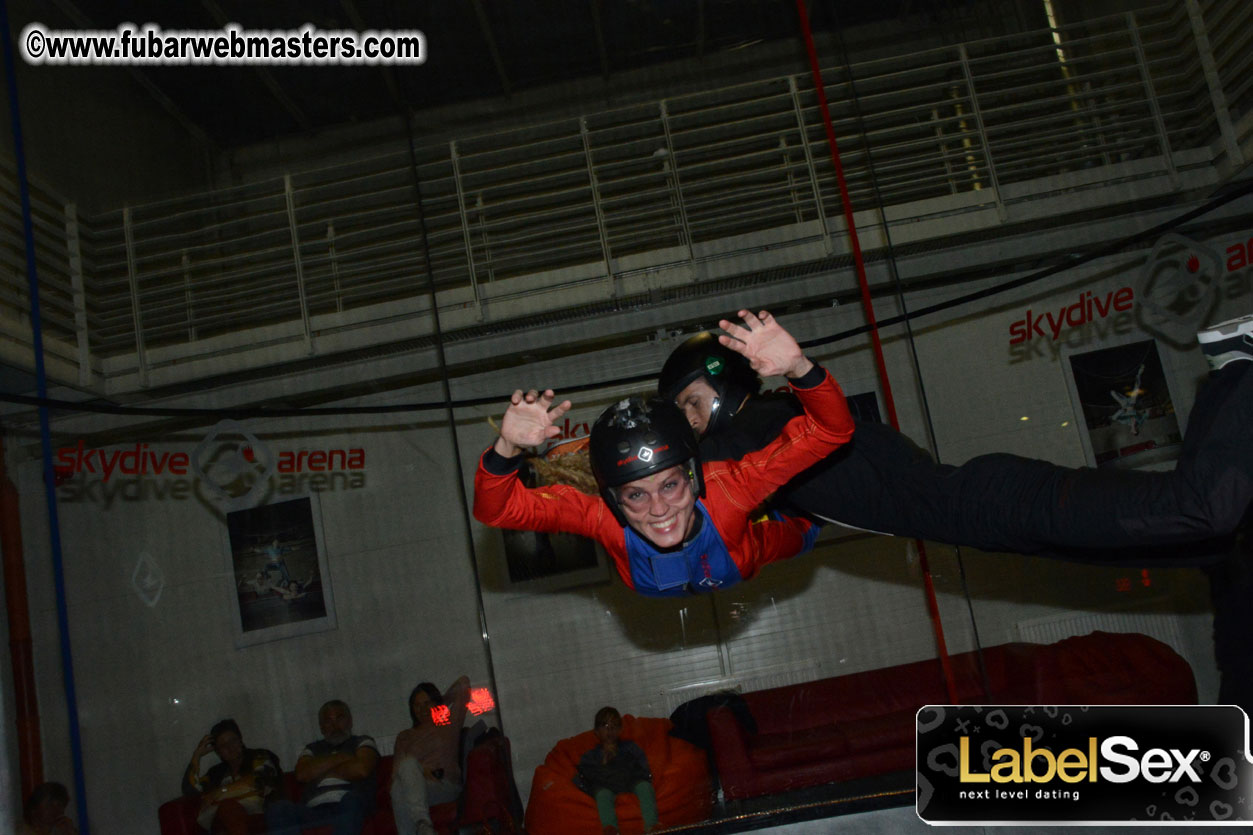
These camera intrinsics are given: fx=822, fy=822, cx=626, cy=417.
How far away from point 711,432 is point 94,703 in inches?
127

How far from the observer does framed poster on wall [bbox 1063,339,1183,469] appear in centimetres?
401

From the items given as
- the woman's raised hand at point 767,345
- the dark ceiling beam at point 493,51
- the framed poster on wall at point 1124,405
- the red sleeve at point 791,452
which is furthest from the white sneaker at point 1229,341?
the dark ceiling beam at point 493,51

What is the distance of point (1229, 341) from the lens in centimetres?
222

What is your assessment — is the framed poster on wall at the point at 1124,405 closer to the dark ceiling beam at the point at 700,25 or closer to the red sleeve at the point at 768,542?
the red sleeve at the point at 768,542

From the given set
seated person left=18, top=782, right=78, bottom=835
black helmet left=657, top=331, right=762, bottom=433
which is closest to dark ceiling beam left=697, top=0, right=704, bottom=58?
black helmet left=657, top=331, right=762, bottom=433

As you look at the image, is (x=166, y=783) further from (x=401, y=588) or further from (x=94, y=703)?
(x=401, y=588)

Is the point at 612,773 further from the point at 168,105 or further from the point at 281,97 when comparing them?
the point at 168,105

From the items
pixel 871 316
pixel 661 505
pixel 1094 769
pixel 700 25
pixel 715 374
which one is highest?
pixel 700 25

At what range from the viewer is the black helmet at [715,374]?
2.83 metres

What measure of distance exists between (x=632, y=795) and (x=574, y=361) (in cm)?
198

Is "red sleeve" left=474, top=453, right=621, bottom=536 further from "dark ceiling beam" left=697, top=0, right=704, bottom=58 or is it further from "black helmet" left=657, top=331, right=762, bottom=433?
"dark ceiling beam" left=697, top=0, right=704, bottom=58

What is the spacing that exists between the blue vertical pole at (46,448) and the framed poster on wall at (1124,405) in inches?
195

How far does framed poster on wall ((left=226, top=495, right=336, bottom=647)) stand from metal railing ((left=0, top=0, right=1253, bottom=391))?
91 cm

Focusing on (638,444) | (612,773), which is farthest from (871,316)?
(612,773)
